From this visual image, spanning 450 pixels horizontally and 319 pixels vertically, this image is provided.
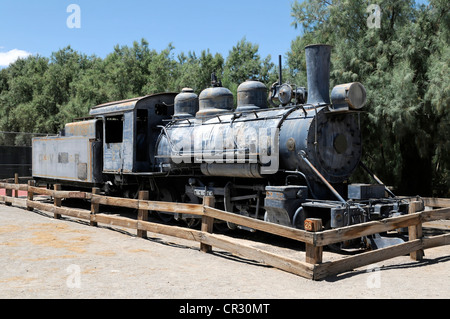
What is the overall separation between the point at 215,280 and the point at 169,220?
19.8 feet

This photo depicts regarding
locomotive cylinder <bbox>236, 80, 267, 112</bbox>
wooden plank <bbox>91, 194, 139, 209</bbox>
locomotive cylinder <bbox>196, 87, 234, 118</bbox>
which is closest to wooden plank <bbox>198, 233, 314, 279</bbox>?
wooden plank <bbox>91, 194, 139, 209</bbox>

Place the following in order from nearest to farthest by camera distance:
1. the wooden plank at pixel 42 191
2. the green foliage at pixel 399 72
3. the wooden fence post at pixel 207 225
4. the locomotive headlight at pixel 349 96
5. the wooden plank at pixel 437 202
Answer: the wooden fence post at pixel 207 225 < the locomotive headlight at pixel 349 96 < the wooden plank at pixel 437 202 < the wooden plank at pixel 42 191 < the green foliage at pixel 399 72

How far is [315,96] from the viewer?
29.9 feet

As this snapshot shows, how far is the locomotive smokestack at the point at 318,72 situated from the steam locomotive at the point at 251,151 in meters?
0.02

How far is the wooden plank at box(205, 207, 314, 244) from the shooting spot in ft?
20.3

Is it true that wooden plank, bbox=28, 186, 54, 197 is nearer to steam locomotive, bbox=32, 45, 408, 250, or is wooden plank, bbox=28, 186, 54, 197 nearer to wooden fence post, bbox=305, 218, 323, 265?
steam locomotive, bbox=32, 45, 408, 250

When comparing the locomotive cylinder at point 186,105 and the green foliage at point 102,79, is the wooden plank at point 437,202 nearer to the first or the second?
the locomotive cylinder at point 186,105

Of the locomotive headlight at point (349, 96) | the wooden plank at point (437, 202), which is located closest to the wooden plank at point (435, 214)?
the locomotive headlight at point (349, 96)

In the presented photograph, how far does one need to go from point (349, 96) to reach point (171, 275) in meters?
4.59

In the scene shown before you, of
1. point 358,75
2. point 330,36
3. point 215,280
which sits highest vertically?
point 330,36

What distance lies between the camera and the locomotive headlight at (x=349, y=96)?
8367mm

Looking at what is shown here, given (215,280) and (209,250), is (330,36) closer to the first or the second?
(209,250)
